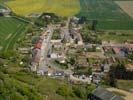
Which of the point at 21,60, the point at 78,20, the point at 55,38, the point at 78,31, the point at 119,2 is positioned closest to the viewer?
the point at 21,60

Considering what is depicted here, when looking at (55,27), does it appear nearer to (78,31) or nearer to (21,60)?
(78,31)

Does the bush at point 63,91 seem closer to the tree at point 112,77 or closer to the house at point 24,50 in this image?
the tree at point 112,77

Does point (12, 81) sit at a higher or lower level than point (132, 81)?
higher

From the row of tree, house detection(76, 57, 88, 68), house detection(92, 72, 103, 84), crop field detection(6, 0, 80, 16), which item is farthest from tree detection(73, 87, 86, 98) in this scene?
crop field detection(6, 0, 80, 16)

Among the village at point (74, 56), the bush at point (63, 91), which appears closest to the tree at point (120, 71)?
the village at point (74, 56)

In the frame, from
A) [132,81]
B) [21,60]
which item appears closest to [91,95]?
[132,81]

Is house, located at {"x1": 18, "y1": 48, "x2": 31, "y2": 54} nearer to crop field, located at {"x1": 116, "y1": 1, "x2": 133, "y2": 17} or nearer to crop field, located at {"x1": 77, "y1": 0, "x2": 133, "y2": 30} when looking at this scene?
crop field, located at {"x1": 77, "y1": 0, "x2": 133, "y2": 30}

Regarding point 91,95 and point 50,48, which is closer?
point 91,95
